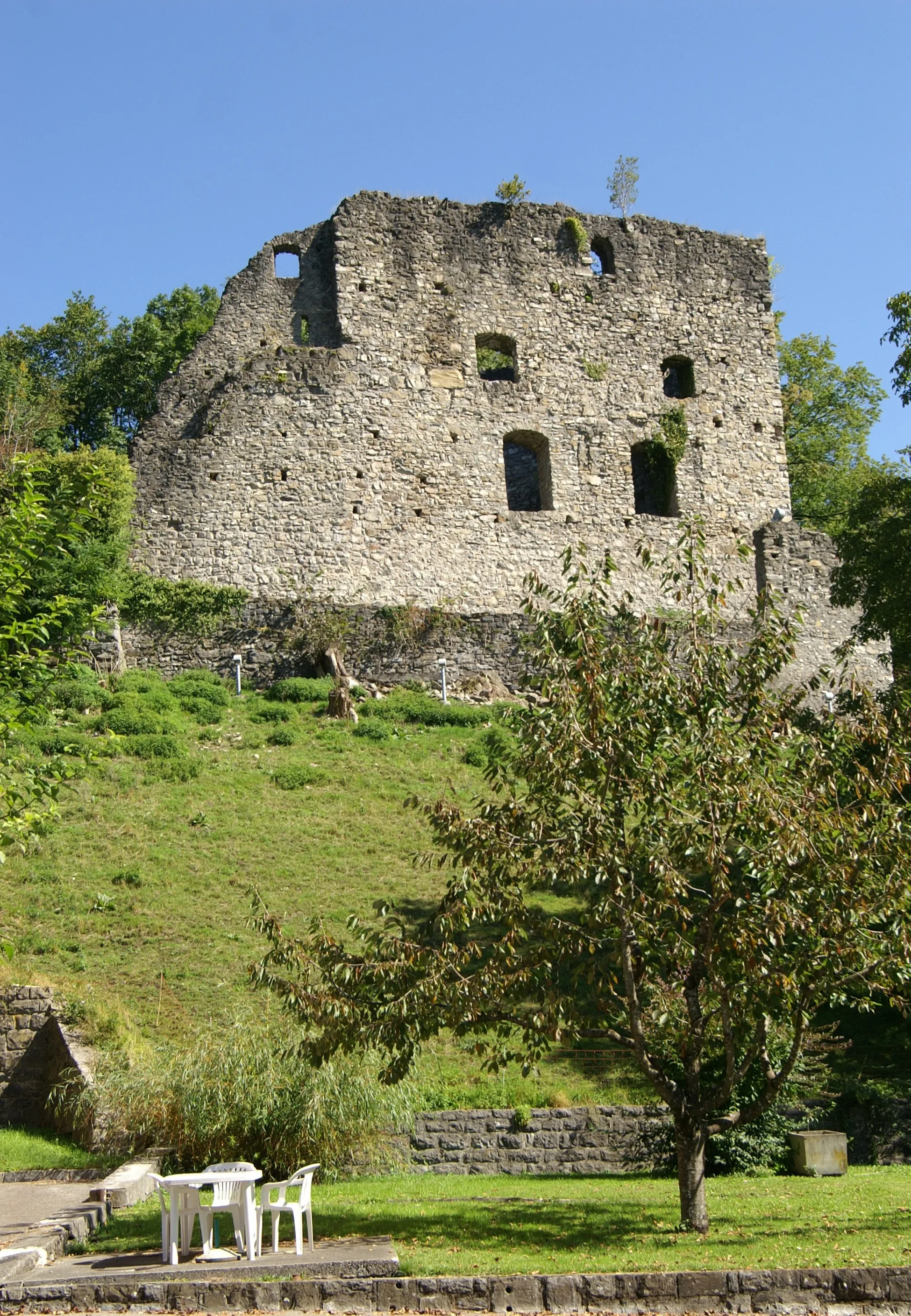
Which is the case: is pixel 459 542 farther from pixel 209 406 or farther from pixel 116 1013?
pixel 116 1013

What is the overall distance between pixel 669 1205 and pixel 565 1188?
117 cm

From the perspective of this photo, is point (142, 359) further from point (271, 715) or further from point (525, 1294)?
point (525, 1294)

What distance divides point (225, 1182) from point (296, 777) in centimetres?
1111

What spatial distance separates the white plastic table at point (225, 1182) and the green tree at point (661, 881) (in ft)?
3.43

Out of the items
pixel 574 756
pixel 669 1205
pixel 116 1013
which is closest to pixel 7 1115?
pixel 116 1013

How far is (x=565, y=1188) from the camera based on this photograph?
1100cm

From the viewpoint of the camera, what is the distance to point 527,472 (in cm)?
3039

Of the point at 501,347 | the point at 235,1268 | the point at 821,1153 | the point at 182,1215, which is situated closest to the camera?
the point at 235,1268

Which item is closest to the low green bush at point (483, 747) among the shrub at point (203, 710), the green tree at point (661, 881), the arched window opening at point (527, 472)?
the shrub at point (203, 710)

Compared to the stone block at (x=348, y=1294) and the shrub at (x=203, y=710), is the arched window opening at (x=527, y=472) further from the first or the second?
the stone block at (x=348, y=1294)

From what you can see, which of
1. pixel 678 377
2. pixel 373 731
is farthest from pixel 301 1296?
pixel 678 377

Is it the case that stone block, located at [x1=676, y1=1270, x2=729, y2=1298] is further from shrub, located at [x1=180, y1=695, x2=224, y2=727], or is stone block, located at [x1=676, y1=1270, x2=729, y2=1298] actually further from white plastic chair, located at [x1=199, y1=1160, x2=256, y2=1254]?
shrub, located at [x1=180, y1=695, x2=224, y2=727]

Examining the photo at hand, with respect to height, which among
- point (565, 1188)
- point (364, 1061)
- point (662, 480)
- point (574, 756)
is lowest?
point (565, 1188)

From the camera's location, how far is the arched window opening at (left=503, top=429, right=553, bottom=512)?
28.0 metres
